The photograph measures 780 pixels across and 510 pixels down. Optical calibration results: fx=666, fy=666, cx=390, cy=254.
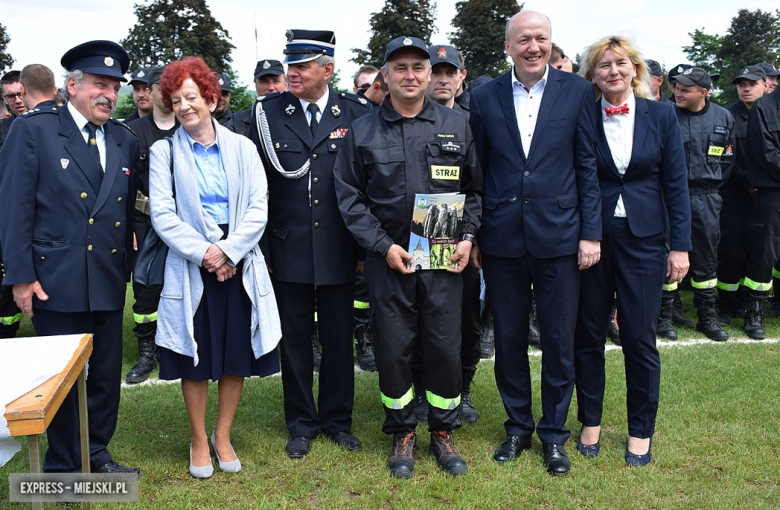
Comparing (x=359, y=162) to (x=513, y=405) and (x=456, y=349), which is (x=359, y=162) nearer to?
(x=456, y=349)

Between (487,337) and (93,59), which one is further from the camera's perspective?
(487,337)

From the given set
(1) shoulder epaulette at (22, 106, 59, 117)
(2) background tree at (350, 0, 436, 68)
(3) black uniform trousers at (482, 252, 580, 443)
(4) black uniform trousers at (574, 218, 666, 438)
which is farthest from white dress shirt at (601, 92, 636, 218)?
(2) background tree at (350, 0, 436, 68)

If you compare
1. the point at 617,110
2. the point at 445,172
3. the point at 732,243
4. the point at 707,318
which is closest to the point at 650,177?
the point at 617,110

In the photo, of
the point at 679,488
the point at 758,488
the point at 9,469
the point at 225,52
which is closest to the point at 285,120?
the point at 9,469

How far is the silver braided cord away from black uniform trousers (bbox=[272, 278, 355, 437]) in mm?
697

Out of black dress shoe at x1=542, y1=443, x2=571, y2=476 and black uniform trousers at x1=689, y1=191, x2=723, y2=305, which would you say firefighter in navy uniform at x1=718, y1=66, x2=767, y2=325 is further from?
black dress shoe at x1=542, y1=443, x2=571, y2=476

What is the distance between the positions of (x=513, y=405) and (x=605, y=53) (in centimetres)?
223

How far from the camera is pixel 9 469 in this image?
13.6 ft

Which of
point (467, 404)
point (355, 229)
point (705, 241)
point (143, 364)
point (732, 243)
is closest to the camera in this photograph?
point (355, 229)

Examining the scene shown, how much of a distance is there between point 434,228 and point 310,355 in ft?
4.16

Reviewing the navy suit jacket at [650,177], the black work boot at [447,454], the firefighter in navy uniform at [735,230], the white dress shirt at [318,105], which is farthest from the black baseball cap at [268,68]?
the firefighter in navy uniform at [735,230]

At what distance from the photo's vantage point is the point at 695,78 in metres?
6.87

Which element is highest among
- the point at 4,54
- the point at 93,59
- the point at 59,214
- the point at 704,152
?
the point at 4,54

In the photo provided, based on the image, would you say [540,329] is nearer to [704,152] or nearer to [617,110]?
[617,110]
